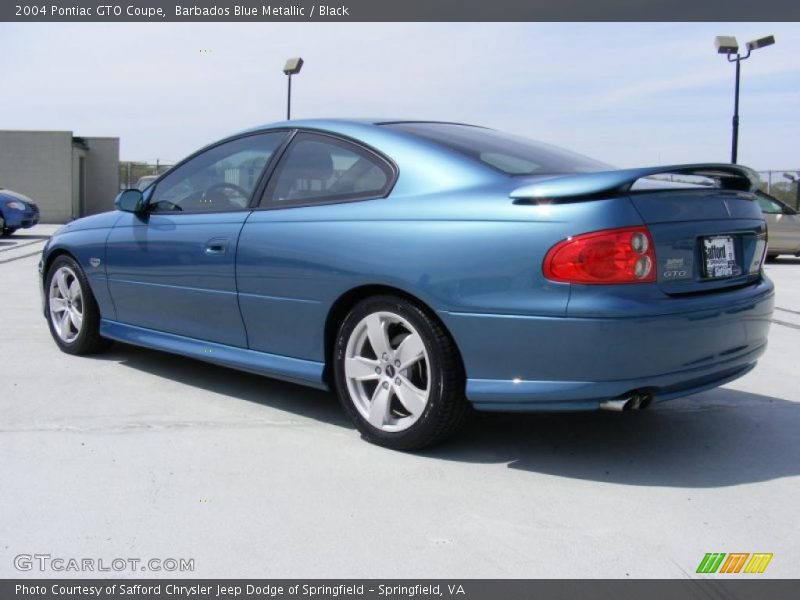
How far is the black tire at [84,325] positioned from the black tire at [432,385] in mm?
2425

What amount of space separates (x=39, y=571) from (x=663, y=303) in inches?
92.7

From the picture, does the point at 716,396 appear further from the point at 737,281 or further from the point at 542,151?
the point at 542,151

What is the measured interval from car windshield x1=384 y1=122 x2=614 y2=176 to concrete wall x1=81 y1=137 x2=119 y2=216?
3068 centimetres

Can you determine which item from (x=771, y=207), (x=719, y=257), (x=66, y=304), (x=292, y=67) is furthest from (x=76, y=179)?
(x=719, y=257)

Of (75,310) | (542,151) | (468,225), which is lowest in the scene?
(75,310)

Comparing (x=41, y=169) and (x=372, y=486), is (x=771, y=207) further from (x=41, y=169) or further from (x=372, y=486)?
(x=41, y=169)

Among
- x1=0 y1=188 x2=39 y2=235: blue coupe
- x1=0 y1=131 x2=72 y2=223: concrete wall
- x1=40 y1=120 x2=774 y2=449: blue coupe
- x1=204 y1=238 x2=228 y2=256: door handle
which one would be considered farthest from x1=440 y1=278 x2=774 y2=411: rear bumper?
x1=0 y1=131 x2=72 y2=223: concrete wall

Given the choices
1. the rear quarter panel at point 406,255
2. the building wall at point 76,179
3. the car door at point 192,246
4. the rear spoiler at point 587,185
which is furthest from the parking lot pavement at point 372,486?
the building wall at point 76,179

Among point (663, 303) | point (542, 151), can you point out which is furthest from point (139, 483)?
point (542, 151)

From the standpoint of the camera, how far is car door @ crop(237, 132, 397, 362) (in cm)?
385

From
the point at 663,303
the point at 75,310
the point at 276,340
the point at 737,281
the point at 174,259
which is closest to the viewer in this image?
the point at 663,303

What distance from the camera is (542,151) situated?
14.2 feet

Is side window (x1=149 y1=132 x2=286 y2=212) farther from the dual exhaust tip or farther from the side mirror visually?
the dual exhaust tip

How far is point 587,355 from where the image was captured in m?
3.20
